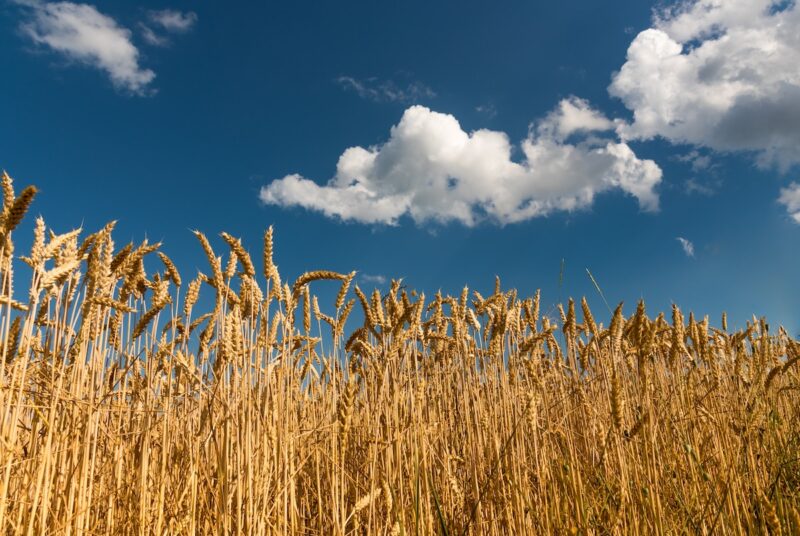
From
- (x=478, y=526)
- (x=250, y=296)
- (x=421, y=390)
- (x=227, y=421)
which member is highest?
(x=250, y=296)

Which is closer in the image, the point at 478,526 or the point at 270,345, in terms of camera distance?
the point at 270,345

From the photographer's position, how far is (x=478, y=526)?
2430mm

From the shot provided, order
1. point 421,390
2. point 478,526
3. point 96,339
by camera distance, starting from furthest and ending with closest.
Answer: point 421,390, point 478,526, point 96,339

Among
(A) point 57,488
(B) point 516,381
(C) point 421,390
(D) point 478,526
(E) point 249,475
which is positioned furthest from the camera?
(B) point 516,381

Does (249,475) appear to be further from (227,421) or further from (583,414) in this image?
(583,414)

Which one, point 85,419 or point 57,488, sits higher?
point 85,419

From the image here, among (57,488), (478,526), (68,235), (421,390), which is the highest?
(68,235)

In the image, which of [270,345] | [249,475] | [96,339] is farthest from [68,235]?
[249,475]

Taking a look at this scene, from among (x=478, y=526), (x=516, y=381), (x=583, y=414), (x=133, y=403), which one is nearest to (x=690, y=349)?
(x=583, y=414)

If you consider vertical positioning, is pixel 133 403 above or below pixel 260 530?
above

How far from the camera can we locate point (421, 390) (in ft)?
8.61

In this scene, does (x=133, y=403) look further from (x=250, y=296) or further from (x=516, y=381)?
(x=516, y=381)

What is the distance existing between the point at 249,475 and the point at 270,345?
1.52 feet

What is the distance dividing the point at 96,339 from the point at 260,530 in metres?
0.98
